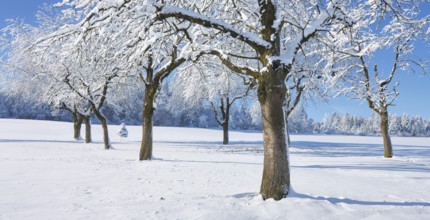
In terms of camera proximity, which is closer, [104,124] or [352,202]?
[352,202]

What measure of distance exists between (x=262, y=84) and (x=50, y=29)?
2221 centimetres

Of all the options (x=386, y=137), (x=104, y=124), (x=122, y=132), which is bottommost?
(x=122, y=132)

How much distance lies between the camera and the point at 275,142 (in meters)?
6.40

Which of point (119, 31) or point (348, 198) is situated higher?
point (119, 31)

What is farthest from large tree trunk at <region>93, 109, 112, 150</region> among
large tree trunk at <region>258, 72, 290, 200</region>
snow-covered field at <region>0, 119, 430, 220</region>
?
large tree trunk at <region>258, 72, 290, 200</region>

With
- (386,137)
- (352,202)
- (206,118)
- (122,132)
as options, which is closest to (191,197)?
(352,202)

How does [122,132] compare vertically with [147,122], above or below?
below

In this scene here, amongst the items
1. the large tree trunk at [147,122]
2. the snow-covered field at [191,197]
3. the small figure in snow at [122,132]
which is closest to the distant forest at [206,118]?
the small figure in snow at [122,132]

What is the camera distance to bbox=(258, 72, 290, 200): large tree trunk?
20.9ft

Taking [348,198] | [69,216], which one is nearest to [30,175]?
[69,216]

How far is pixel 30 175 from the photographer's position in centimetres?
933

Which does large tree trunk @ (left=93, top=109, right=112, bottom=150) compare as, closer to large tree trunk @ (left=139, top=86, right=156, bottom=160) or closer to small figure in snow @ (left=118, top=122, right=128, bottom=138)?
large tree trunk @ (left=139, top=86, right=156, bottom=160)

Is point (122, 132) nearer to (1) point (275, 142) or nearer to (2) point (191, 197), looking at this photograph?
(2) point (191, 197)

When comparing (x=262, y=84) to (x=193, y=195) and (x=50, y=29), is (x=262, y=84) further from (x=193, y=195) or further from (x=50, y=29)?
(x=50, y=29)
